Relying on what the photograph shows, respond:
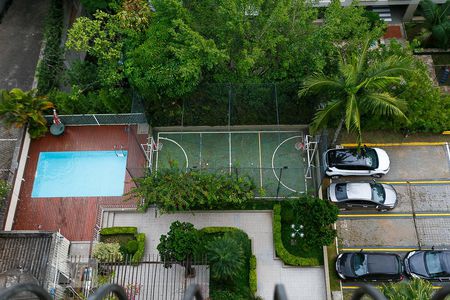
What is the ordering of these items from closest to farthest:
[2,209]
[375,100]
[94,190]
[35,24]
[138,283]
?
[375,100], [138,283], [2,209], [94,190], [35,24]

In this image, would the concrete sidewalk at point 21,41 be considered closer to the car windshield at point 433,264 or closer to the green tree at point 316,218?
the green tree at point 316,218

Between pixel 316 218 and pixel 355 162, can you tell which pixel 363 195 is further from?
pixel 316 218

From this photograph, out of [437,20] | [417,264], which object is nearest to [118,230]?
[417,264]

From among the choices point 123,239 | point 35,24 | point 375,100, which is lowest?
point 123,239

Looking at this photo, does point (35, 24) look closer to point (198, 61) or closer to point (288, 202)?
point (198, 61)

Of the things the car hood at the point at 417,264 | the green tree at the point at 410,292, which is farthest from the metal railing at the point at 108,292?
the car hood at the point at 417,264

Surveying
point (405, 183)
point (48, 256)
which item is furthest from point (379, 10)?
point (48, 256)

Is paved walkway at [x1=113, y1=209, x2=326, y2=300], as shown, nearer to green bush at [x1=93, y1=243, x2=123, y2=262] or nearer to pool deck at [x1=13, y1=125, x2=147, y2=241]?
pool deck at [x1=13, y1=125, x2=147, y2=241]

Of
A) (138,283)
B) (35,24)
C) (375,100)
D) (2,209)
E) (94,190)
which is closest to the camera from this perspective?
(375,100)
